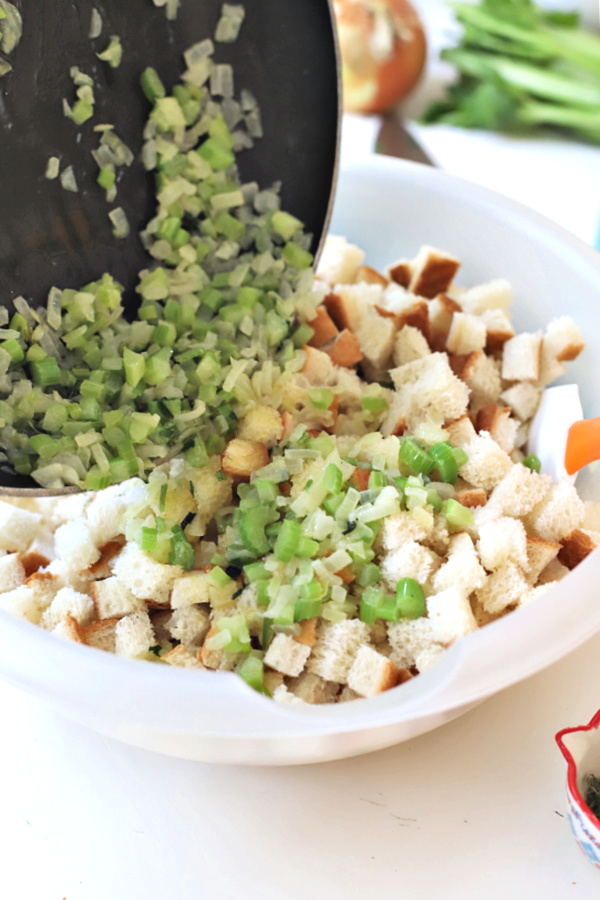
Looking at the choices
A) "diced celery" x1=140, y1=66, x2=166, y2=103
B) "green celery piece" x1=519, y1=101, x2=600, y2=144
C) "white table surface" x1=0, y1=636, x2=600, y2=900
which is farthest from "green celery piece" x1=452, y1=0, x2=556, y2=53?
"white table surface" x1=0, y1=636, x2=600, y2=900

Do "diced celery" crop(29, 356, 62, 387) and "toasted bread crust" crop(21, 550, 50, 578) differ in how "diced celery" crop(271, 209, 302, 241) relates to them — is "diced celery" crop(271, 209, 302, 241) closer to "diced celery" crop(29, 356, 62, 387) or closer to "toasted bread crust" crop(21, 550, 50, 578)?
"diced celery" crop(29, 356, 62, 387)

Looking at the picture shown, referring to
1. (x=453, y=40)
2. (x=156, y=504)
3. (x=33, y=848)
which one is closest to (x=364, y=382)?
(x=156, y=504)

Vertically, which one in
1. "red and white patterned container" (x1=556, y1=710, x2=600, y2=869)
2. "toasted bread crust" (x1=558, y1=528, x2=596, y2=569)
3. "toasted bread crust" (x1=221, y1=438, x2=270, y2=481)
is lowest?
"red and white patterned container" (x1=556, y1=710, x2=600, y2=869)

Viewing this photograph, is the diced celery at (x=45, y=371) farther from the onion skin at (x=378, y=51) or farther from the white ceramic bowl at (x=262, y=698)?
the onion skin at (x=378, y=51)

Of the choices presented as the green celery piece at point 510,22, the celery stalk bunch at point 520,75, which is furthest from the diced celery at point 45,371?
the green celery piece at point 510,22

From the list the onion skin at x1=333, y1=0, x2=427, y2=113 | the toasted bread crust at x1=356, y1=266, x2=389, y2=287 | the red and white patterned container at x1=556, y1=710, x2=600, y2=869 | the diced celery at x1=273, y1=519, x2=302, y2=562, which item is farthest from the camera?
the onion skin at x1=333, y1=0, x2=427, y2=113

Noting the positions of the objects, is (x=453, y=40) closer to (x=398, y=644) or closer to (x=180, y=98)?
(x=180, y=98)
